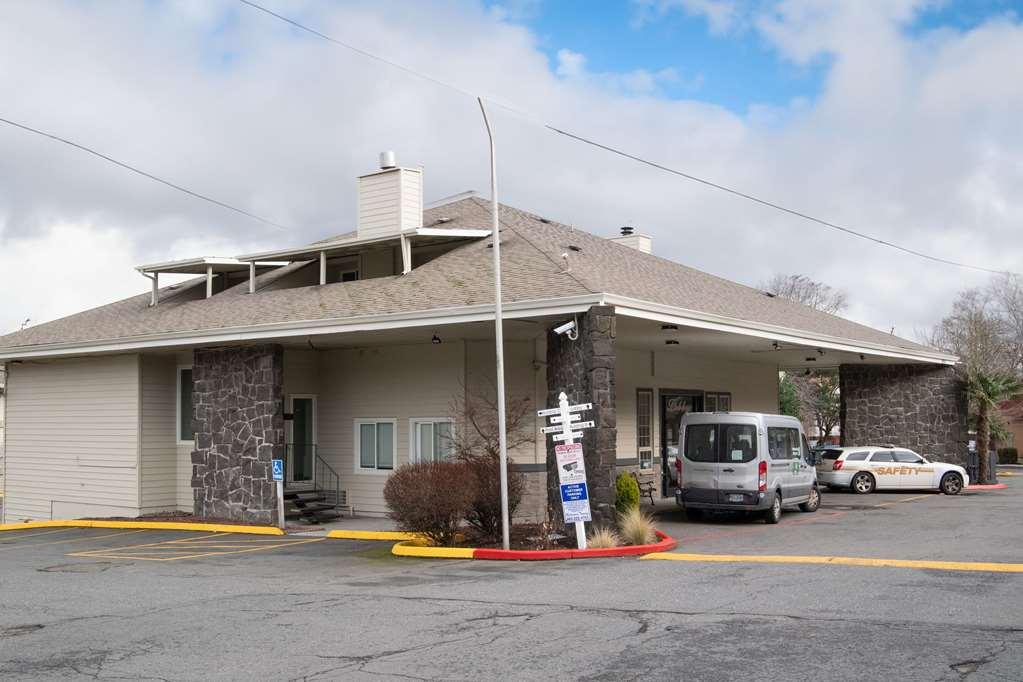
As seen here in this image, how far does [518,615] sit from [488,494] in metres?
6.67

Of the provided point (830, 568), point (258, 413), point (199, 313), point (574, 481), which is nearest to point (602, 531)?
point (574, 481)

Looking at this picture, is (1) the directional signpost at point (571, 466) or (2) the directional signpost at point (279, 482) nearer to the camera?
(1) the directional signpost at point (571, 466)

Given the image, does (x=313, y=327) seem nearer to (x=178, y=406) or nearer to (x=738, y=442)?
(x=178, y=406)

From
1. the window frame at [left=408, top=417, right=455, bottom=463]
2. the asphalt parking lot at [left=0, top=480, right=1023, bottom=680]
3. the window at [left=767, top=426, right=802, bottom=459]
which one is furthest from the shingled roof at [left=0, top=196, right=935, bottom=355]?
the asphalt parking lot at [left=0, top=480, right=1023, bottom=680]

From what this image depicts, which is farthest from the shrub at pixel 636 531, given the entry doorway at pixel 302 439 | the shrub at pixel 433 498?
the entry doorway at pixel 302 439

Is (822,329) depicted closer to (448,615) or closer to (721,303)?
(721,303)

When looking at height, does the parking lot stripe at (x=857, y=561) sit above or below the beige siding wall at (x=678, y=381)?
below

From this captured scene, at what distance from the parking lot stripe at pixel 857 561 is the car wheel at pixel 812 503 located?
7917 millimetres

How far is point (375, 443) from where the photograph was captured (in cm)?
2392

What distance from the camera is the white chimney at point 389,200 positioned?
944 inches

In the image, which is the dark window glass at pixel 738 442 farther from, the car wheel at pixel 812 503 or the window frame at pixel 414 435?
the window frame at pixel 414 435

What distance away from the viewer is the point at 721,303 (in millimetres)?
24203

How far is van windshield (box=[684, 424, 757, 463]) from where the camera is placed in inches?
795

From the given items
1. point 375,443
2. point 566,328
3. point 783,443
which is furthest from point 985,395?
point 566,328
